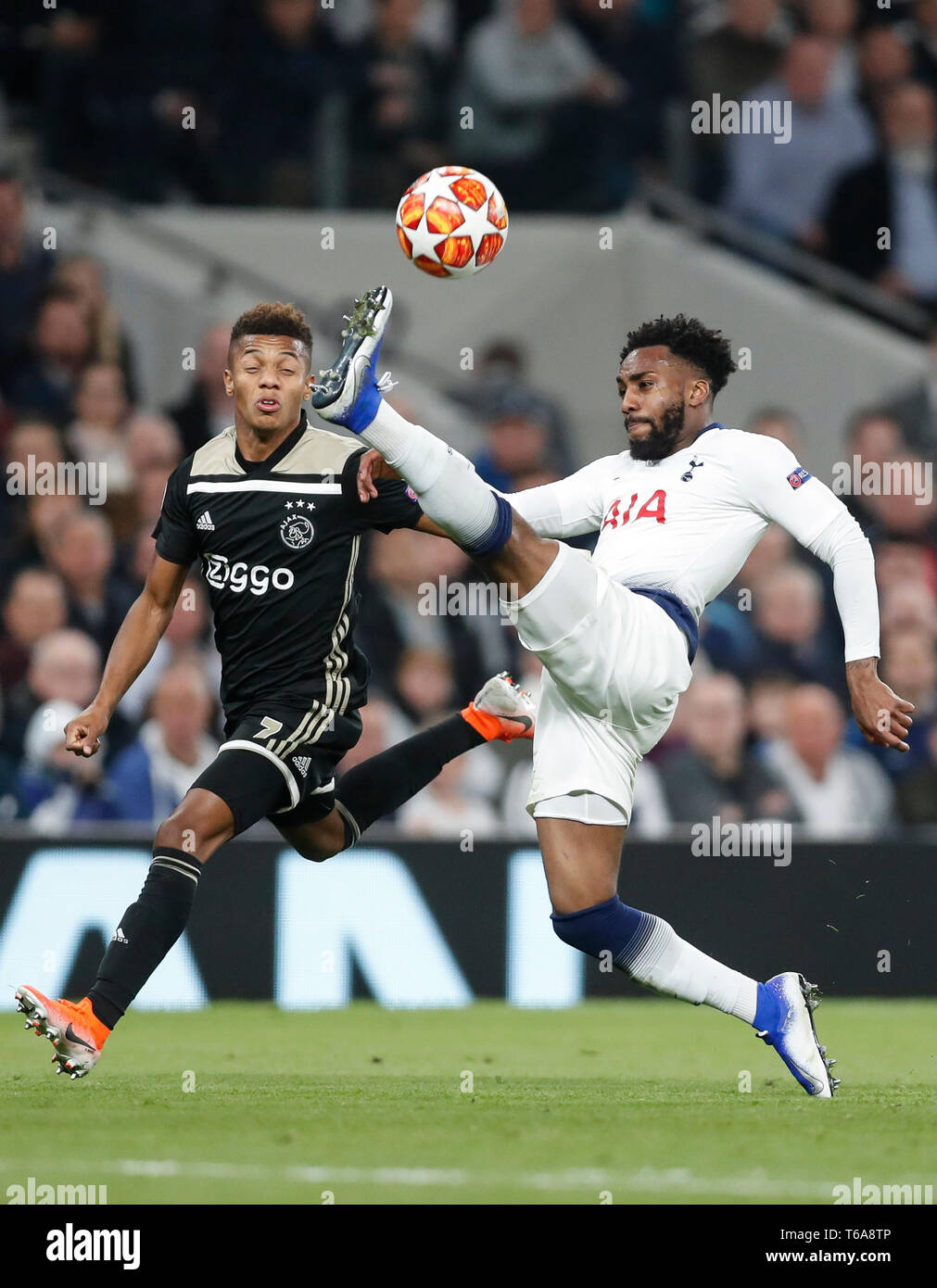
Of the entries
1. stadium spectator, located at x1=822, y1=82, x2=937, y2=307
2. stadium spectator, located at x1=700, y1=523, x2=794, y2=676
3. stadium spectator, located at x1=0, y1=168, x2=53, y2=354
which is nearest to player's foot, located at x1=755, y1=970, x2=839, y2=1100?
stadium spectator, located at x1=700, y1=523, x2=794, y2=676

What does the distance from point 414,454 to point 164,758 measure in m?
4.43

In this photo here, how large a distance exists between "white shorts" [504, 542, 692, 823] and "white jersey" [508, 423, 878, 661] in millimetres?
191

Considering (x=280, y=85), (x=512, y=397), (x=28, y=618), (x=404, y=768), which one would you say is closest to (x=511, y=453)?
(x=512, y=397)

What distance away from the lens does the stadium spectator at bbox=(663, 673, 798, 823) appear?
10.1 meters

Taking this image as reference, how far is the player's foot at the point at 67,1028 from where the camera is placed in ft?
17.6

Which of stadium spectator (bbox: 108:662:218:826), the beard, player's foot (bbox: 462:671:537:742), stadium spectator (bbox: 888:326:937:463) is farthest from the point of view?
stadium spectator (bbox: 888:326:937:463)

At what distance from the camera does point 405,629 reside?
10.8 meters

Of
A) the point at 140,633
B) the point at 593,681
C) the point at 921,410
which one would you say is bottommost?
the point at 593,681

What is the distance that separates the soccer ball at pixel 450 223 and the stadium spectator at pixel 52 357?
538 centimetres

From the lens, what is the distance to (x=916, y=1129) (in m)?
5.41

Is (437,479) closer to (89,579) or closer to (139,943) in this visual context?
(139,943)
